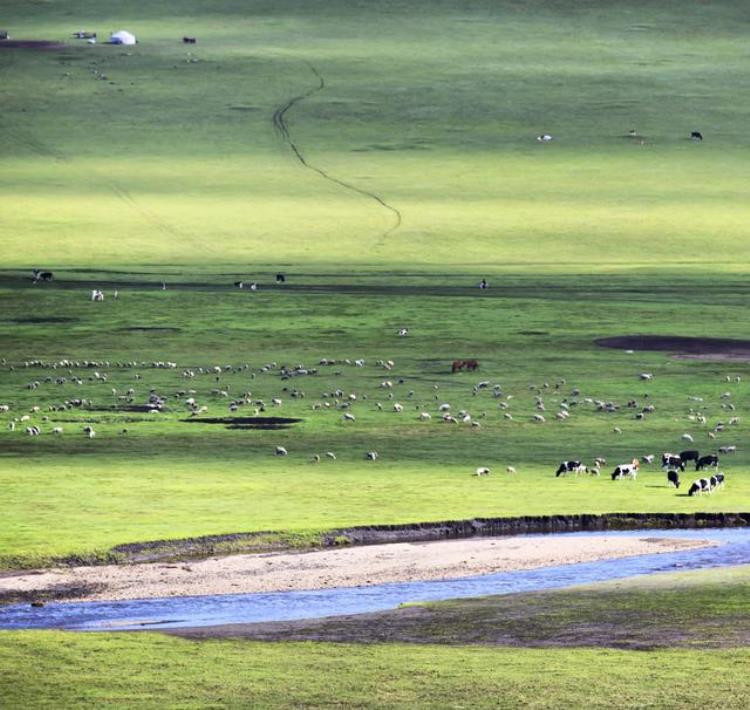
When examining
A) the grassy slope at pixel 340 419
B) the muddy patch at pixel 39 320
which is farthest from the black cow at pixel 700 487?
the muddy patch at pixel 39 320

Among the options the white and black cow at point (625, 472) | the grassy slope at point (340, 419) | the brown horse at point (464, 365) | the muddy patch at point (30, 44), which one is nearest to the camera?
the grassy slope at point (340, 419)

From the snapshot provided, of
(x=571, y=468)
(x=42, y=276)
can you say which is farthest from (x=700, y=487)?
(x=42, y=276)

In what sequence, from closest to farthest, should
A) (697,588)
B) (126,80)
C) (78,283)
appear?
1. (697,588)
2. (78,283)
3. (126,80)

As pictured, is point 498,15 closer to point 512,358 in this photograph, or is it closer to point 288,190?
point 288,190

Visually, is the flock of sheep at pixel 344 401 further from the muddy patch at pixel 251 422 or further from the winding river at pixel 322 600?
the winding river at pixel 322 600

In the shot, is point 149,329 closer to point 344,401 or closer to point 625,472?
point 344,401

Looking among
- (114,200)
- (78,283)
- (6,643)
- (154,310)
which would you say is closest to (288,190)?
(114,200)
